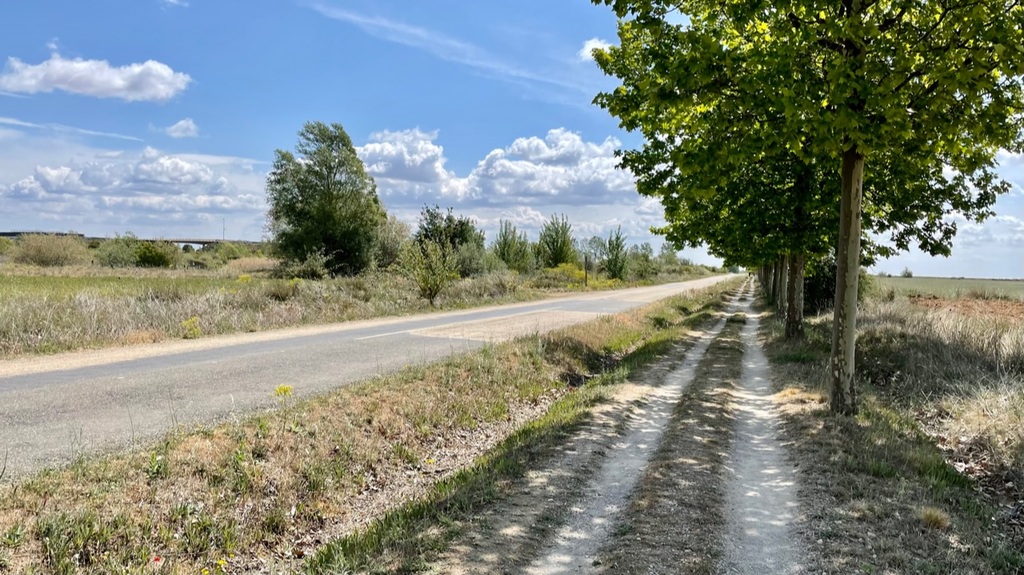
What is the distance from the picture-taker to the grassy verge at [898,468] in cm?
462

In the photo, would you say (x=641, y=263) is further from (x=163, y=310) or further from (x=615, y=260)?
(x=163, y=310)

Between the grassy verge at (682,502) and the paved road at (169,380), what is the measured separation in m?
5.59

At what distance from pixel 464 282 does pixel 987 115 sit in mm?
29186

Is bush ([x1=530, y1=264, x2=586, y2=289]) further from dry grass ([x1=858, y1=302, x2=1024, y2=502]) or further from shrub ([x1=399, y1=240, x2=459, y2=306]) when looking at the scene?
dry grass ([x1=858, y1=302, x2=1024, y2=502])

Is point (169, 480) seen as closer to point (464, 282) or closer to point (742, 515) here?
point (742, 515)

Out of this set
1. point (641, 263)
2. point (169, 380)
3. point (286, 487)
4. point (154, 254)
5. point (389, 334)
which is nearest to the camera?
point (286, 487)

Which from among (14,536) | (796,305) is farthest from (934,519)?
(796,305)

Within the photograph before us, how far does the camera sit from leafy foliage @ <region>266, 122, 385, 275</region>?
48.1 metres

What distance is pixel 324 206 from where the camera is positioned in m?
48.3

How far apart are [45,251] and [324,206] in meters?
22.0

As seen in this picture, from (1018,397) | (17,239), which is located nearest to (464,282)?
(1018,397)

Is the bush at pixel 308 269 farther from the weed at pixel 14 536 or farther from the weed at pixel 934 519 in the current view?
the weed at pixel 934 519

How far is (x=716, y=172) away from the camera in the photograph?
8.79 metres

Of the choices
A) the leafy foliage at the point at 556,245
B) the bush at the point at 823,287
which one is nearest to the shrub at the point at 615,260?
the leafy foliage at the point at 556,245
